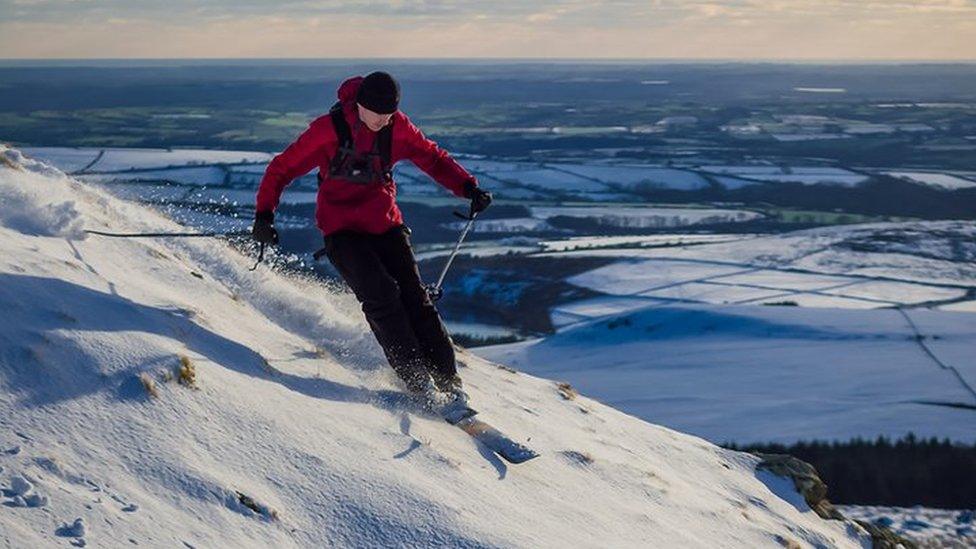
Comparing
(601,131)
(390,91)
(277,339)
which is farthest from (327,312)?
(601,131)

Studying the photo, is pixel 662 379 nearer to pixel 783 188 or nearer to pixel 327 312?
pixel 327 312

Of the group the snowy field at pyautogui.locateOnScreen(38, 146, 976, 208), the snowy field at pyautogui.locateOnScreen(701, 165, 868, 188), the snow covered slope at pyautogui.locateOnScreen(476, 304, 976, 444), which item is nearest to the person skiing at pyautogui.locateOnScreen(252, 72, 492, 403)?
the snow covered slope at pyautogui.locateOnScreen(476, 304, 976, 444)

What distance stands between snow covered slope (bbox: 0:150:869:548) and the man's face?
1.79 m

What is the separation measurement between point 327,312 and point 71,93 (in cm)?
14512

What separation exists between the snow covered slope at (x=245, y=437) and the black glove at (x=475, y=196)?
1413 millimetres

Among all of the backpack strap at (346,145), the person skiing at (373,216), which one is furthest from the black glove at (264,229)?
the backpack strap at (346,145)

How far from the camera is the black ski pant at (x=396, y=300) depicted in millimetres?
7812

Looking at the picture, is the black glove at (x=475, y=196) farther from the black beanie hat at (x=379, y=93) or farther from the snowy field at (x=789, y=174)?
the snowy field at (x=789, y=174)

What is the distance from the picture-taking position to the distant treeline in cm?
1748

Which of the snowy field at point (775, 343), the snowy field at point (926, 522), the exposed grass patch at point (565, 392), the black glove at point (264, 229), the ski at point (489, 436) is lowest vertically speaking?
the snowy field at point (775, 343)

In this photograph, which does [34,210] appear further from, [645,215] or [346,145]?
[645,215]

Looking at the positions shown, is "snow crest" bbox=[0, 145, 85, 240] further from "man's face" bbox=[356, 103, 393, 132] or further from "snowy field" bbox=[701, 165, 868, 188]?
"snowy field" bbox=[701, 165, 868, 188]

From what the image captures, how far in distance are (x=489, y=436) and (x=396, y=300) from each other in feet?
3.88

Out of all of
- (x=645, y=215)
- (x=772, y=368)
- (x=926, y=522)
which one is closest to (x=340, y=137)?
(x=926, y=522)
